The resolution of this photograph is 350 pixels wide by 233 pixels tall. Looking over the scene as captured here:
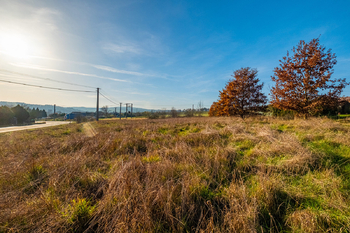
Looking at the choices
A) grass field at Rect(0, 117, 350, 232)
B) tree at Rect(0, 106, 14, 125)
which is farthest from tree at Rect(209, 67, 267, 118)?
tree at Rect(0, 106, 14, 125)

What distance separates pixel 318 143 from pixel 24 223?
750cm

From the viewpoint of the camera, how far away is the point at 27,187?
2764mm

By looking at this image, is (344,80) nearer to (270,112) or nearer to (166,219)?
(270,112)

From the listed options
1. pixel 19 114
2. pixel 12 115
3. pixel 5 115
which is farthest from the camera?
pixel 19 114

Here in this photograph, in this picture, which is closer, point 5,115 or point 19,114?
point 5,115

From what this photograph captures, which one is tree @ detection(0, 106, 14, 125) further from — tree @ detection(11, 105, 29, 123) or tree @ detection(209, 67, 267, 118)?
tree @ detection(209, 67, 267, 118)

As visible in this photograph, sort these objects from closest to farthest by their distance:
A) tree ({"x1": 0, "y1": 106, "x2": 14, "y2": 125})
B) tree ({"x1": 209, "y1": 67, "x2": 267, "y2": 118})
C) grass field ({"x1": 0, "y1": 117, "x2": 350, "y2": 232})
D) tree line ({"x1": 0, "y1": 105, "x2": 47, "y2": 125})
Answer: grass field ({"x1": 0, "y1": 117, "x2": 350, "y2": 232})
tree ({"x1": 209, "y1": 67, "x2": 267, "y2": 118})
tree ({"x1": 0, "y1": 106, "x2": 14, "y2": 125})
tree line ({"x1": 0, "y1": 105, "x2": 47, "y2": 125})

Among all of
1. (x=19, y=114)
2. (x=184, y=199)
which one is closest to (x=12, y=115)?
(x=19, y=114)

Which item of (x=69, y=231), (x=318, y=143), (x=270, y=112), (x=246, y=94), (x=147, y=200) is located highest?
(x=246, y=94)

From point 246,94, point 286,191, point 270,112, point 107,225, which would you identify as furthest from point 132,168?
point 270,112

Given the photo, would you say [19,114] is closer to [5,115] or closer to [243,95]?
[5,115]

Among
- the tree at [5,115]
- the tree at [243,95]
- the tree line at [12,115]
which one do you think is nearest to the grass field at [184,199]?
the tree at [243,95]

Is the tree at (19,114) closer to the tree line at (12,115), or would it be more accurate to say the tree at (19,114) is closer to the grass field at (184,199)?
the tree line at (12,115)

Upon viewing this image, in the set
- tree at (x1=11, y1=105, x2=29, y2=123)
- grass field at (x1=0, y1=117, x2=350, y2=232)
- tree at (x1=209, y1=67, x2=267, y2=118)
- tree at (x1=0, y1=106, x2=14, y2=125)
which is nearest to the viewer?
grass field at (x1=0, y1=117, x2=350, y2=232)
